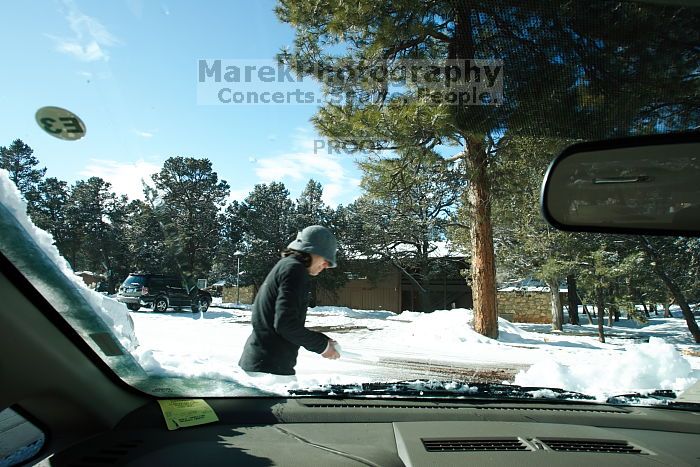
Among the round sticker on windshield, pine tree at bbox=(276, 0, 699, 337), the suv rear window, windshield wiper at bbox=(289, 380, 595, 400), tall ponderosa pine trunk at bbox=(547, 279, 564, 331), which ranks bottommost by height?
windshield wiper at bbox=(289, 380, 595, 400)

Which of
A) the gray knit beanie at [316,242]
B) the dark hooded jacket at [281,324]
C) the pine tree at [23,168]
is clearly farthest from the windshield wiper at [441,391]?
the pine tree at [23,168]

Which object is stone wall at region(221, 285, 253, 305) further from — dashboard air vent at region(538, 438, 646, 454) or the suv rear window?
dashboard air vent at region(538, 438, 646, 454)

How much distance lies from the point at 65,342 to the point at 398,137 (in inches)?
85.4

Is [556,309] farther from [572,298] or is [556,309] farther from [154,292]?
[154,292]

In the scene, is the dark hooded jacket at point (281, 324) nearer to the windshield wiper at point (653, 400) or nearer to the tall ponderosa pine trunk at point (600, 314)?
the windshield wiper at point (653, 400)

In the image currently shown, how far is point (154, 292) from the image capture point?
2.44 metres

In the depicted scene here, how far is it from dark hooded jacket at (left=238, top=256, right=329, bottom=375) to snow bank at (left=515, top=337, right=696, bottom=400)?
134 cm

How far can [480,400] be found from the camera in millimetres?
2430

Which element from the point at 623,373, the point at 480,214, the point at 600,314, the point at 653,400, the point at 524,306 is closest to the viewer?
the point at 653,400

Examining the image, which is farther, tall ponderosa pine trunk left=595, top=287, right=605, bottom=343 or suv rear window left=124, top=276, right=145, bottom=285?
tall ponderosa pine trunk left=595, top=287, right=605, bottom=343

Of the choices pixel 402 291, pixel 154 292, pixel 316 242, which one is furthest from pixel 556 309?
pixel 154 292

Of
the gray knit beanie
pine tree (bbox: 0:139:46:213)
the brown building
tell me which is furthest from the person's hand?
pine tree (bbox: 0:139:46:213)

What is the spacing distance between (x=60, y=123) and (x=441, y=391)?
2215 millimetres

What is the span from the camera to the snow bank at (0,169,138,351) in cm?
181
